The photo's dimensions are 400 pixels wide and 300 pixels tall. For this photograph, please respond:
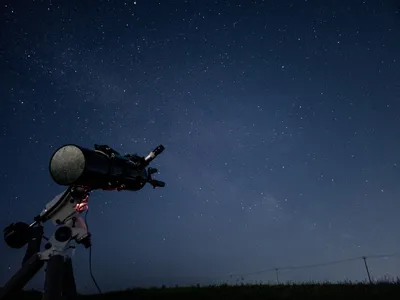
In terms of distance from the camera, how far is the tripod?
13.2 feet

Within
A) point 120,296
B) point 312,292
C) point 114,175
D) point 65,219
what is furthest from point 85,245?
point 312,292

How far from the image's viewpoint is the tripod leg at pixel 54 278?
3852 millimetres

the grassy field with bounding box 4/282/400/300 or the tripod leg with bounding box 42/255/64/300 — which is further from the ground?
the tripod leg with bounding box 42/255/64/300

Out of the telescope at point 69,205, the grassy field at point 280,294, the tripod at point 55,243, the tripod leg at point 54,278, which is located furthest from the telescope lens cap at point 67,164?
the grassy field at point 280,294

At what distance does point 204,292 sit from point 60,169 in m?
5.67

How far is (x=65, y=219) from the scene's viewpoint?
482 cm

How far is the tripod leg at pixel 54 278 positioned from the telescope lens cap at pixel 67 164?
109 centimetres

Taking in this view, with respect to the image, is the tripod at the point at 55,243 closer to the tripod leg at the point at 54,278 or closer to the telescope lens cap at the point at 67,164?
the tripod leg at the point at 54,278

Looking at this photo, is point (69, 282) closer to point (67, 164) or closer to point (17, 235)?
point (17, 235)

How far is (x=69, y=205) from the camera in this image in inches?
193

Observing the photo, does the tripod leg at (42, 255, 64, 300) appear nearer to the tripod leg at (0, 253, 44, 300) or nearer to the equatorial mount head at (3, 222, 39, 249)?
the tripod leg at (0, 253, 44, 300)

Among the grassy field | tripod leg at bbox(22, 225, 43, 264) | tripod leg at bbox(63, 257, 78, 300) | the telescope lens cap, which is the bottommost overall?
the grassy field

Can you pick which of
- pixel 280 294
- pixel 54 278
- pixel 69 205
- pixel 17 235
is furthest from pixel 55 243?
pixel 280 294

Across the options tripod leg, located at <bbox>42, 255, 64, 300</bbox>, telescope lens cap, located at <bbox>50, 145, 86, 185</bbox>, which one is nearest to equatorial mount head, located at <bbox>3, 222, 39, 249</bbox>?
telescope lens cap, located at <bbox>50, 145, 86, 185</bbox>
